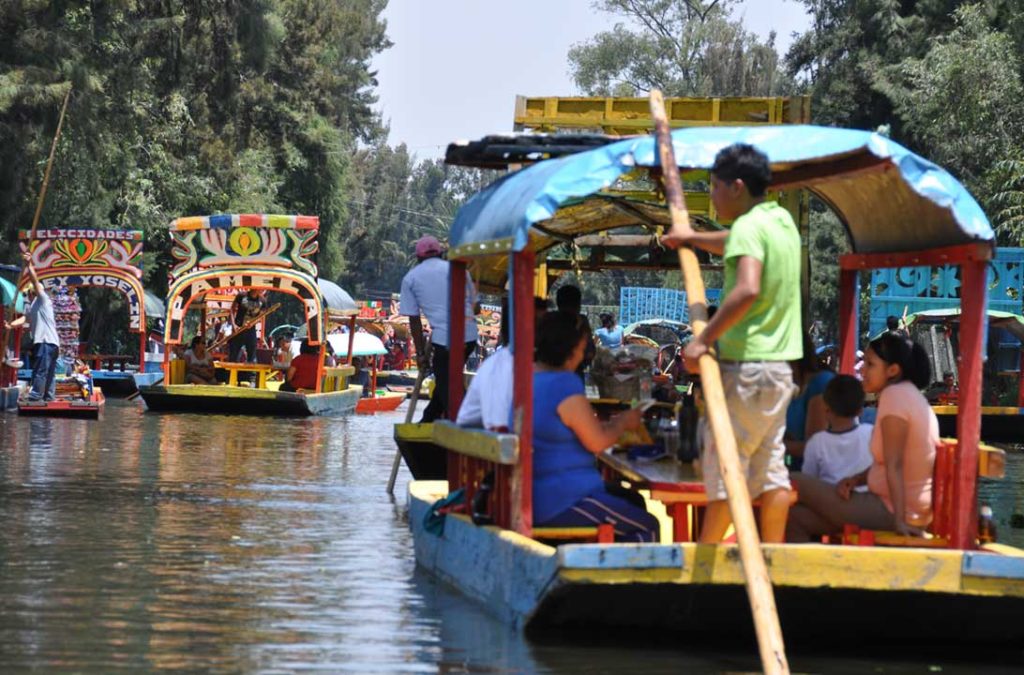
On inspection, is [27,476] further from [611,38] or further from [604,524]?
[611,38]

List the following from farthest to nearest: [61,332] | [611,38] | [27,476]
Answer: [611,38], [61,332], [27,476]

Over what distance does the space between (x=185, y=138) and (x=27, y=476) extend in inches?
1106

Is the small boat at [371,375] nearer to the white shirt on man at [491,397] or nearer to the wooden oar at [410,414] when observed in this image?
the wooden oar at [410,414]

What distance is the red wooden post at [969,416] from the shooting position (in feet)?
26.1

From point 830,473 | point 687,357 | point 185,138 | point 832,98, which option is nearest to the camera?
point 687,357

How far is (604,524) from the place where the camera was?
8.23 m

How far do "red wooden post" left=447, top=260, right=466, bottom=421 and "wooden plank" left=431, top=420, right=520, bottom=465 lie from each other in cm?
48

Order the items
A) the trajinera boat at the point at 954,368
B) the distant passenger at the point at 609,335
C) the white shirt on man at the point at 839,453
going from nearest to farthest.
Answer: the white shirt on man at the point at 839,453
the trajinera boat at the point at 954,368
the distant passenger at the point at 609,335

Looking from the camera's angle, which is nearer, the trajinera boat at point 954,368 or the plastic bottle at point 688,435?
the plastic bottle at point 688,435

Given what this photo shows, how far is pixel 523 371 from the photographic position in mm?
8133

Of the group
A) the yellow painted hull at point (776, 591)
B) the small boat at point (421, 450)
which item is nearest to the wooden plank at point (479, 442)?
the yellow painted hull at point (776, 591)

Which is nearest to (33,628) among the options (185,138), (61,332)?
(61,332)

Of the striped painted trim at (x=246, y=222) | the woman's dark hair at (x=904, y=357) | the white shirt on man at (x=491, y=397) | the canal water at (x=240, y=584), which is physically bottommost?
the canal water at (x=240, y=584)

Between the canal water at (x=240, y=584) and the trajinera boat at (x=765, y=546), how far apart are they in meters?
0.20
